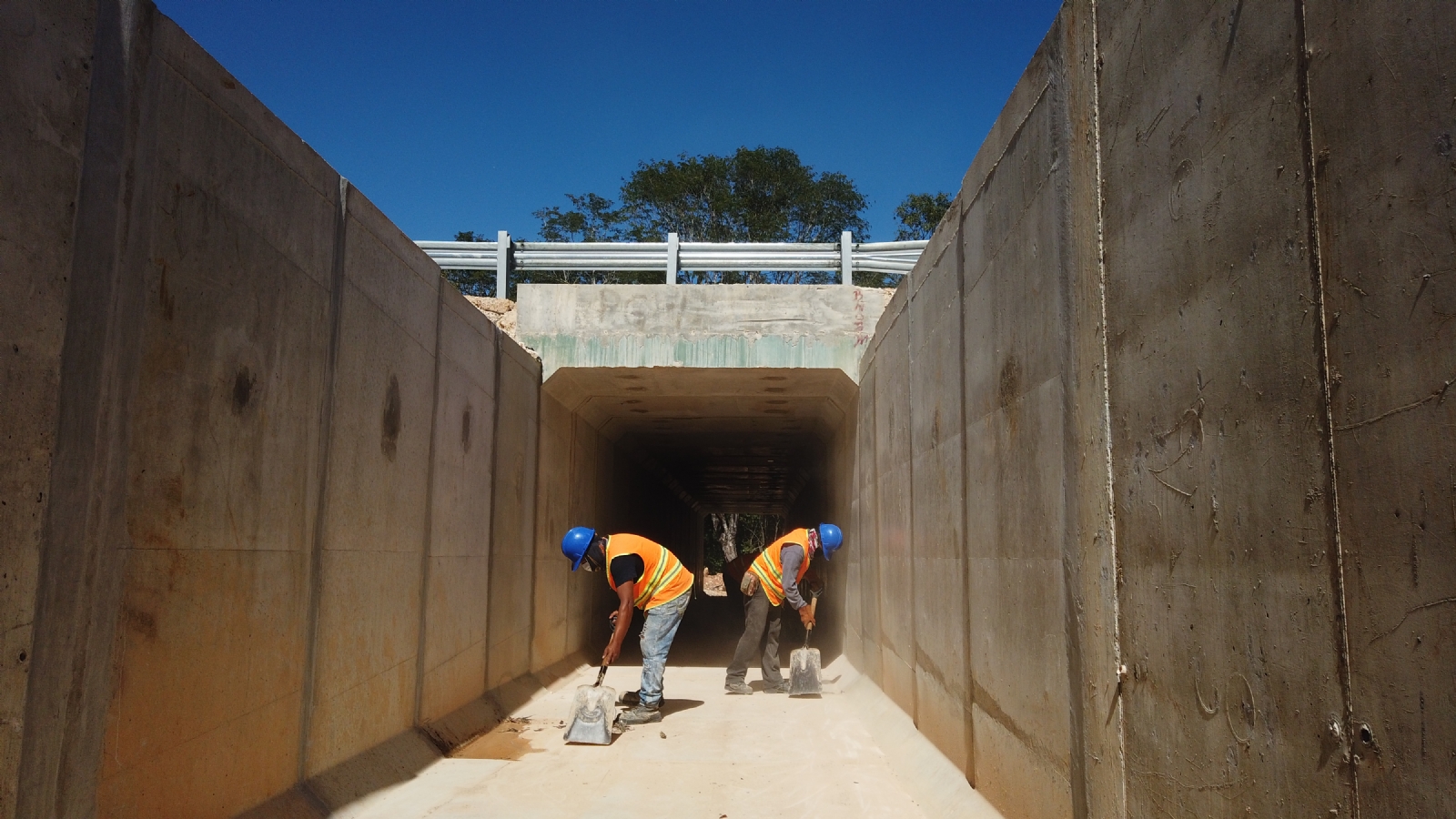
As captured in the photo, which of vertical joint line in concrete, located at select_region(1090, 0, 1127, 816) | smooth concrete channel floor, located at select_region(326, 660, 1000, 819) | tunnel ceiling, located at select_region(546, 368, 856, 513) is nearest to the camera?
vertical joint line in concrete, located at select_region(1090, 0, 1127, 816)

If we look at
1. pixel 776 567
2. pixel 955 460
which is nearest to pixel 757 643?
pixel 776 567

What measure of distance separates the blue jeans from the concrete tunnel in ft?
2.33

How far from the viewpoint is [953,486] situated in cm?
607

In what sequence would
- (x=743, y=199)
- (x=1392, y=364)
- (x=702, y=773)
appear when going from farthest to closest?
(x=743, y=199)
(x=702, y=773)
(x=1392, y=364)

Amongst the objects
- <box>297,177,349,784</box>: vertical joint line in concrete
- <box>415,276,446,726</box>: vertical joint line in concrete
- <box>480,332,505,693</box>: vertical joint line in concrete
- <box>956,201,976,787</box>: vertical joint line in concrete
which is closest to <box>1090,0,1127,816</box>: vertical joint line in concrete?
<box>956,201,976,787</box>: vertical joint line in concrete

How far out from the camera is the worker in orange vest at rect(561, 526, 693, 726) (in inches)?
326

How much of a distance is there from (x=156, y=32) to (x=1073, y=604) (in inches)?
156

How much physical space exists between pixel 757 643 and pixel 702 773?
3.85 metres

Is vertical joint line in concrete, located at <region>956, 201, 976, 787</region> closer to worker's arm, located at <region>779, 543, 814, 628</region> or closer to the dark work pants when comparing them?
worker's arm, located at <region>779, 543, 814, 628</region>

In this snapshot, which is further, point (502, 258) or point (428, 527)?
point (502, 258)

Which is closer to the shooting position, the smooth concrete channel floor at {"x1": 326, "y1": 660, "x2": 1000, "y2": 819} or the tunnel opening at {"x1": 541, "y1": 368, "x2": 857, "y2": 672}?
the smooth concrete channel floor at {"x1": 326, "y1": 660, "x2": 1000, "y2": 819}

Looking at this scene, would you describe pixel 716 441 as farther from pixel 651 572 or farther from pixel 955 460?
pixel 955 460

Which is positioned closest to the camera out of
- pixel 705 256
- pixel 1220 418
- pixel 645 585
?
pixel 1220 418

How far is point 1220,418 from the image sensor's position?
2795 millimetres
